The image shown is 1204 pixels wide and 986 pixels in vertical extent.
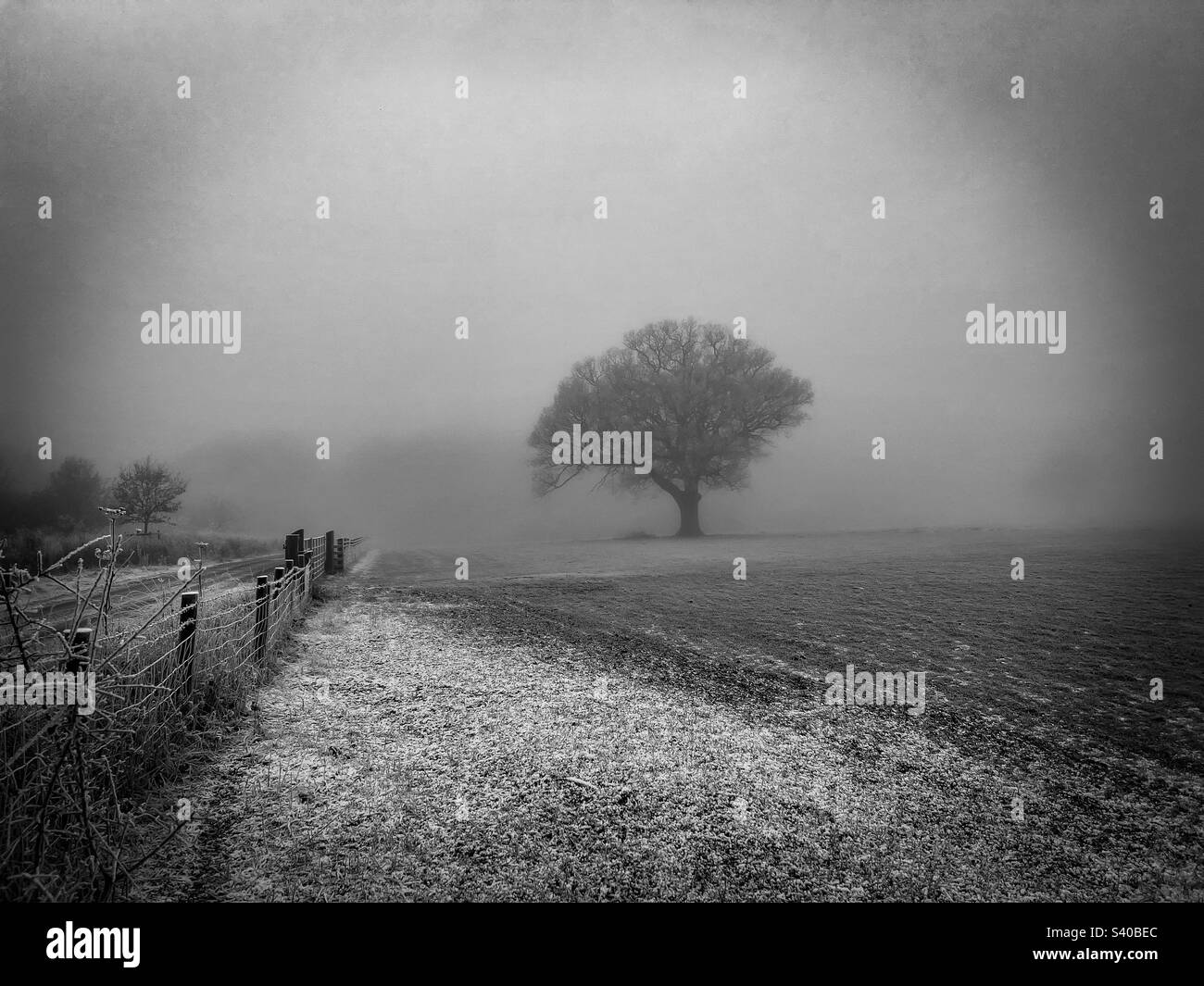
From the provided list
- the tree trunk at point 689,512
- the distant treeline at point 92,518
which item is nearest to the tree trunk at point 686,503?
the tree trunk at point 689,512

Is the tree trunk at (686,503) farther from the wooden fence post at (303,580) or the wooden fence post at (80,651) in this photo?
the wooden fence post at (80,651)

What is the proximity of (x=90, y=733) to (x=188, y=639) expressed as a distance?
1.56 meters

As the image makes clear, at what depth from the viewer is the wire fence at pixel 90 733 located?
2.98m

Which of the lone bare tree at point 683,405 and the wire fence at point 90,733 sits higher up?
the lone bare tree at point 683,405

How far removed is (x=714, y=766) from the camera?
190 inches

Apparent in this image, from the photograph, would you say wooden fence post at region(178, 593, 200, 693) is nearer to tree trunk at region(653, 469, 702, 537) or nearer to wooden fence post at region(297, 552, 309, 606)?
wooden fence post at region(297, 552, 309, 606)

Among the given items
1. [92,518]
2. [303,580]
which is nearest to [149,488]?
[92,518]

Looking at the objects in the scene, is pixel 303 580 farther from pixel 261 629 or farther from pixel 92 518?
pixel 92 518

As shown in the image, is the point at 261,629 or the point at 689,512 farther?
the point at 689,512

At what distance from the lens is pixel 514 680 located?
23.4ft

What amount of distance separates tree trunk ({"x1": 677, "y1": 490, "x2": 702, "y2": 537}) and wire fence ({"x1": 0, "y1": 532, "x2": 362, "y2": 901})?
111 feet
